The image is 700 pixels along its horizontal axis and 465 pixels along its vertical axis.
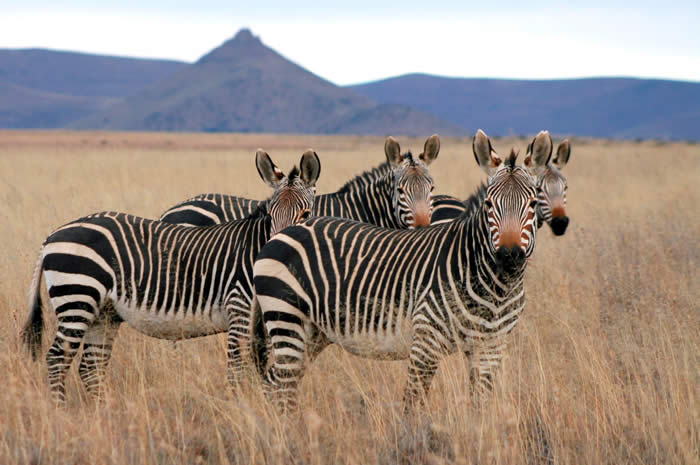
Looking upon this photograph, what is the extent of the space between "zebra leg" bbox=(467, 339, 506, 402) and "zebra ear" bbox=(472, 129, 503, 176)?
3.76 ft

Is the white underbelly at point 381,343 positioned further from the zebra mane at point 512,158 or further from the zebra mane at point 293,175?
the zebra mane at point 293,175

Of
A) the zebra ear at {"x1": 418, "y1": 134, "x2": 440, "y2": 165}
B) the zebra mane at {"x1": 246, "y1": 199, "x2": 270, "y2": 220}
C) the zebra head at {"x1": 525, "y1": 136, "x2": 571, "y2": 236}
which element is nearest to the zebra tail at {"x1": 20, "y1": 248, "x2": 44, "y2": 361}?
the zebra mane at {"x1": 246, "y1": 199, "x2": 270, "y2": 220}

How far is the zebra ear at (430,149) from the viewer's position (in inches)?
323

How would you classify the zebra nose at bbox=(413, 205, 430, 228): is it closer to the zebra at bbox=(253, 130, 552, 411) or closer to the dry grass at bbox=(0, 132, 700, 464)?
the dry grass at bbox=(0, 132, 700, 464)

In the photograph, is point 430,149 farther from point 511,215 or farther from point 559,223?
point 511,215

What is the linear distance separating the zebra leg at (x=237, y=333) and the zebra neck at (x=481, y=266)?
65.3 inches

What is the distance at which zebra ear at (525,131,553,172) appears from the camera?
15.7 ft

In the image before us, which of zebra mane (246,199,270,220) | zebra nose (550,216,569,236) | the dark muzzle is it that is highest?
zebra mane (246,199,270,220)

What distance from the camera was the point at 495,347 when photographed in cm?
463

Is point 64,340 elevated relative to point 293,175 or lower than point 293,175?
lower

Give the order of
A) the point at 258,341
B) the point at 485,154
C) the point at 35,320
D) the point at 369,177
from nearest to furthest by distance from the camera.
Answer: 1. the point at 485,154
2. the point at 258,341
3. the point at 35,320
4. the point at 369,177

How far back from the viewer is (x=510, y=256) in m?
4.27

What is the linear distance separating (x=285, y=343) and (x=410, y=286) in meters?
0.93

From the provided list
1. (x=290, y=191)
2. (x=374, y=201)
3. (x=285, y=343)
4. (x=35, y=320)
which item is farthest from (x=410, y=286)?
(x=374, y=201)
